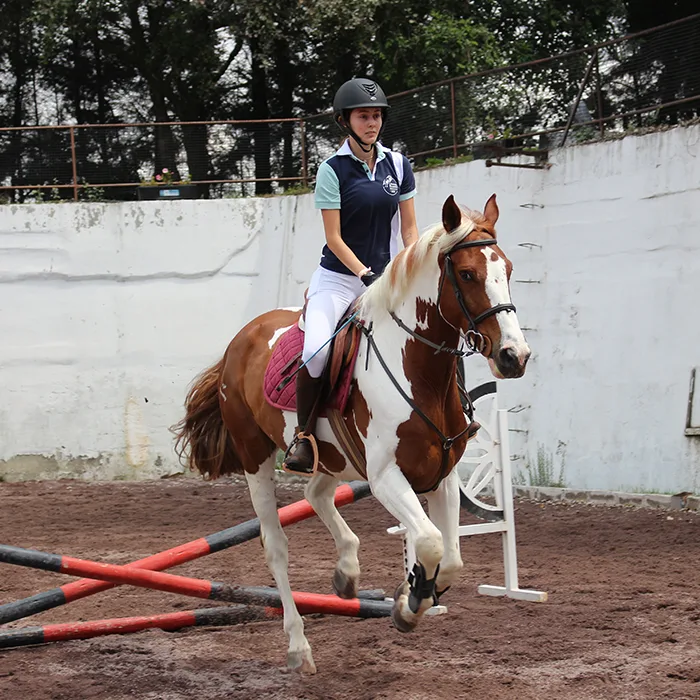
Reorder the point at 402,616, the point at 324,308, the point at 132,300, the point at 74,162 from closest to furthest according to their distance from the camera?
the point at 402,616, the point at 324,308, the point at 132,300, the point at 74,162

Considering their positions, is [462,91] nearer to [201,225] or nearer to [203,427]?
[201,225]

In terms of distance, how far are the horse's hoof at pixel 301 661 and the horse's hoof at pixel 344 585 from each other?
1.53 feet

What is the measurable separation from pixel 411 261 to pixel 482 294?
1.64 feet

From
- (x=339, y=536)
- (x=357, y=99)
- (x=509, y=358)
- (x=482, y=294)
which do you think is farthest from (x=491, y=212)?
(x=339, y=536)

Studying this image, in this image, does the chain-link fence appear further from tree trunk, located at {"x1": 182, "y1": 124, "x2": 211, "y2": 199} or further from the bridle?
the bridle

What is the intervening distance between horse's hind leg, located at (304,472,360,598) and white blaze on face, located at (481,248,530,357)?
189 centimetres

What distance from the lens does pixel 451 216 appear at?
4.04 meters

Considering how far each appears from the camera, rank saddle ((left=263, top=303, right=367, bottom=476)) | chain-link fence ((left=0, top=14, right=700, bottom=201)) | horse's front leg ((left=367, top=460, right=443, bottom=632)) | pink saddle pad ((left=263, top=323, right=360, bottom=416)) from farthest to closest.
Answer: chain-link fence ((left=0, top=14, right=700, bottom=201))
pink saddle pad ((left=263, top=323, right=360, bottom=416))
saddle ((left=263, top=303, right=367, bottom=476))
horse's front leg ((left=367, top=460, right=443, bottom=632))

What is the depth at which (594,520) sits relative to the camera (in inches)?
344

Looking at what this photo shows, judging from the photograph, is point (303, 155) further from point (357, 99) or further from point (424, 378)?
point (424, 378)

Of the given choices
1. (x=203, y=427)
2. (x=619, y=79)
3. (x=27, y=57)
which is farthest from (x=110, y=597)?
(x=27, y=57)

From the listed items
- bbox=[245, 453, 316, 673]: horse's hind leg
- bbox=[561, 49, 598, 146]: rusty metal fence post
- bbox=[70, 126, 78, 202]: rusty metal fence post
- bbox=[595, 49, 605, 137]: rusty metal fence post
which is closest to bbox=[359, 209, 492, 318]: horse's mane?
bbox=[245, 453, 316, 673]: horse's hind leg

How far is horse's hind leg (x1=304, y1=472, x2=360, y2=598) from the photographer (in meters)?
5.29

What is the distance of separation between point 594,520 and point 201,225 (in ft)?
21.9
